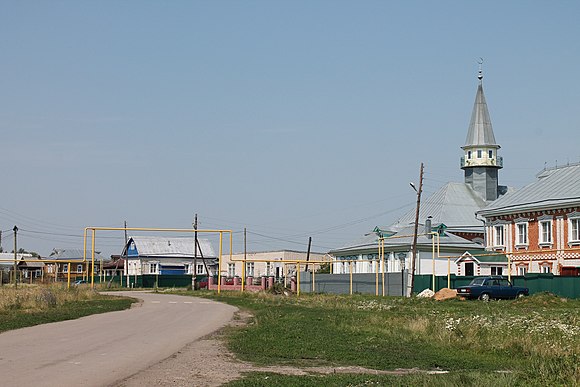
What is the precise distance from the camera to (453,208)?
75938mm

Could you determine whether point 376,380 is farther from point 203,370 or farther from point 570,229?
point 570,229

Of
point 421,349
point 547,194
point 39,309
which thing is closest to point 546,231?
point 547,194

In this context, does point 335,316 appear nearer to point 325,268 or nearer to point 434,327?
point 434,327

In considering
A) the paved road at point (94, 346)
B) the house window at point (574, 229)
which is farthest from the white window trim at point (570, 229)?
the paved road at point (94, 346)

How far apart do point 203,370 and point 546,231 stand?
48514mm

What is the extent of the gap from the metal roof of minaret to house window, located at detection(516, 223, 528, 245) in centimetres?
1828

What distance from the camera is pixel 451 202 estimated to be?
251 feet

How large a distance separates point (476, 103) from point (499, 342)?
2566 inches

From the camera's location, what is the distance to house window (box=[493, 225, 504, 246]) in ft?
205

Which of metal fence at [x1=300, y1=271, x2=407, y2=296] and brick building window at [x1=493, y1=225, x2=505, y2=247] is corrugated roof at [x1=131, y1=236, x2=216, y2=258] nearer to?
metal fence at [x1=300, y1=271, x2=407, y2=296]

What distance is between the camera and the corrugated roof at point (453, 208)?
243 feet

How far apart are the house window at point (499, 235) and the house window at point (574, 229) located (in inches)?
296

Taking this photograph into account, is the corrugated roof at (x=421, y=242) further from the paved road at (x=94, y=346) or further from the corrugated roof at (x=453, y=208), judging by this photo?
the paved road at (x=94, y=346)

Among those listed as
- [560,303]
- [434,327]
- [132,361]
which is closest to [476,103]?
[560,303]
